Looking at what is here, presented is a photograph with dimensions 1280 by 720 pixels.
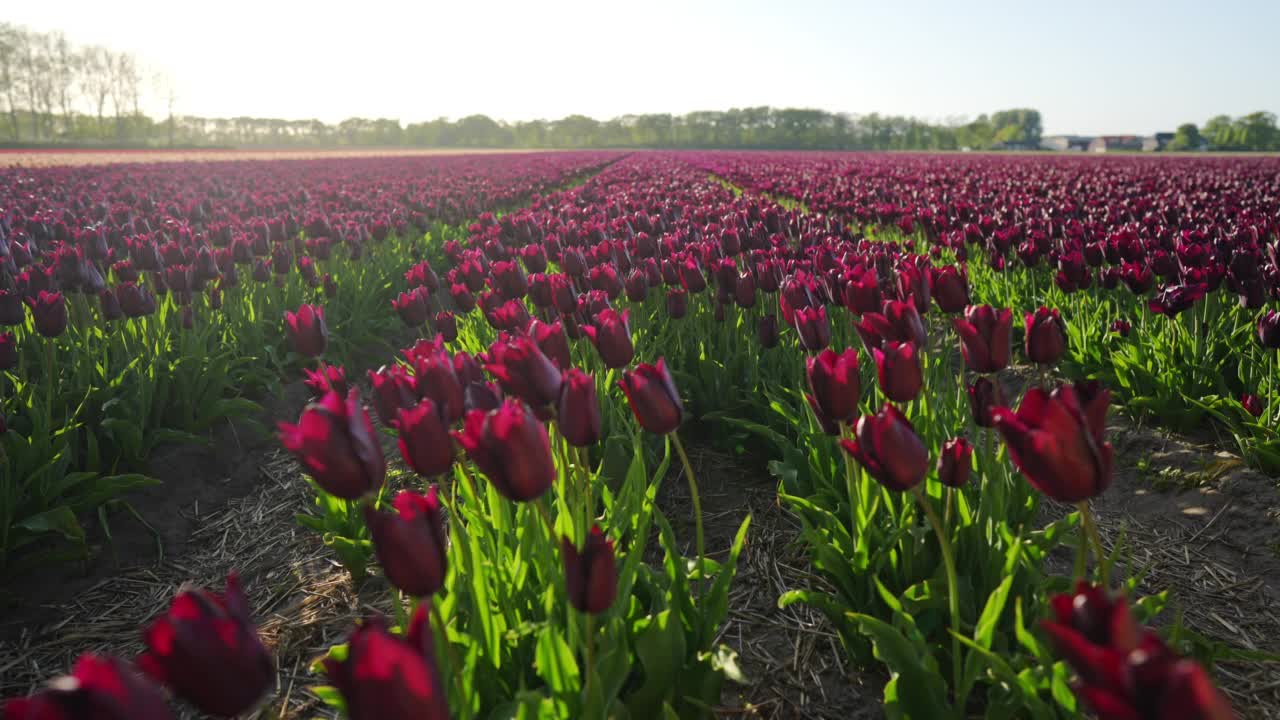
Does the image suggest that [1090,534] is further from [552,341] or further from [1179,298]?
[1179,298]

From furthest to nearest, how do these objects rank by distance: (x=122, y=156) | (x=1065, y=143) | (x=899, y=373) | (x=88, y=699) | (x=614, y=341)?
(x=1065, y=143) < (x=122, y=156) < (x=614, y=341) < (x=899, y=373) < (x=88, y=699)

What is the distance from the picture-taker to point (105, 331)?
15.3 feet

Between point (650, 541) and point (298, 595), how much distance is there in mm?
1428

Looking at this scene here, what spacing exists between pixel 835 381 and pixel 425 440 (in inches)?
37.5

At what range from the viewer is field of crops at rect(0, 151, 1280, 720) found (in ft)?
4.05

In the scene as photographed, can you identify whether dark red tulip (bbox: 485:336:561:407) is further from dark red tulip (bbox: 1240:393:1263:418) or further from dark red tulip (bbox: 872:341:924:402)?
dark red tulip (bbox: 1240:393:1263:418)

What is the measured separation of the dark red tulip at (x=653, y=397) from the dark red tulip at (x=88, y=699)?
107 cm

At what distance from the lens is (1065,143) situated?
112 metres

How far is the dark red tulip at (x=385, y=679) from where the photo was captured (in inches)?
30.7

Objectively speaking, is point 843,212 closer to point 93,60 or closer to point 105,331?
point 105,331

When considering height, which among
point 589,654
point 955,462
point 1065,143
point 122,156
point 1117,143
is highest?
point 1065,143

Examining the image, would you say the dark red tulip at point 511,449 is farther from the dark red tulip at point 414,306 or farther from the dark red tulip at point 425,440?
the dark red tulip at point 414,306

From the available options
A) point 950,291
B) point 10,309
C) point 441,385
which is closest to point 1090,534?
point 950,291

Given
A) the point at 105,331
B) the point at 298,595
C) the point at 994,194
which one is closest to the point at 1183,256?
the point at 298,595
